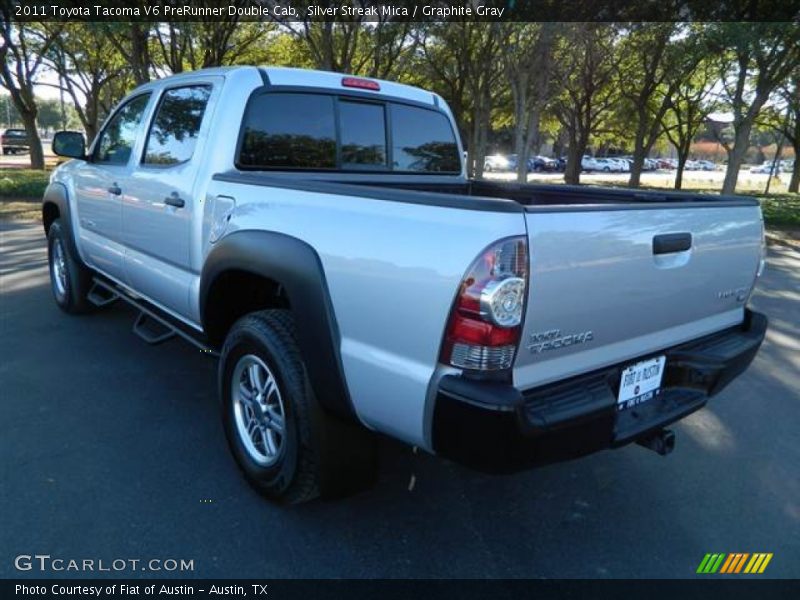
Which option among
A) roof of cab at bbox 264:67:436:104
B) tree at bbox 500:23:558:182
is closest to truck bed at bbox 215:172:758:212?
roof of cab at bbox 264:67:436:104

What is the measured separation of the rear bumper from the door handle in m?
1.99

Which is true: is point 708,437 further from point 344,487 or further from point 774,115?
point 774,115

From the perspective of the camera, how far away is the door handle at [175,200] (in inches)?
125

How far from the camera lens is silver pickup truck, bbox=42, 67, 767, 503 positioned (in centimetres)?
186

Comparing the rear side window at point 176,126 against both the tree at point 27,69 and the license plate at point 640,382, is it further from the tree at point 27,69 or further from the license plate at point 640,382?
the tree at point 27,69

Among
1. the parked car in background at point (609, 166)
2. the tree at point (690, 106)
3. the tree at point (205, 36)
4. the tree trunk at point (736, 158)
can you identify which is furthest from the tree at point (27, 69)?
the parked car in background at point (609, 166)

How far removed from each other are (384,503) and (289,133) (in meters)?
2.06

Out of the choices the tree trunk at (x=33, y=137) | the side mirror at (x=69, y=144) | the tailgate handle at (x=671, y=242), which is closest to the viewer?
the tailgate handle at (x=671, y=242)

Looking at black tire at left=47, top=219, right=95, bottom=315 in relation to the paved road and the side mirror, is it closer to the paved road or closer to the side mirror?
the side mirror

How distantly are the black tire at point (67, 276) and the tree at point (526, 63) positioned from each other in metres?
13.0

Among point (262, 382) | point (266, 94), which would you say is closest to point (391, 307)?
point (262, 382)

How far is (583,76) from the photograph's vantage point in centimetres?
2450

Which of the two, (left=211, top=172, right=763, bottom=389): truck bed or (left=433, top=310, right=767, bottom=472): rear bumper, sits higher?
(left=211, top=172, right=763, bottom=389): truck bed

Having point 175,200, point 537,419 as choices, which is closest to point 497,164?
point 175,200
